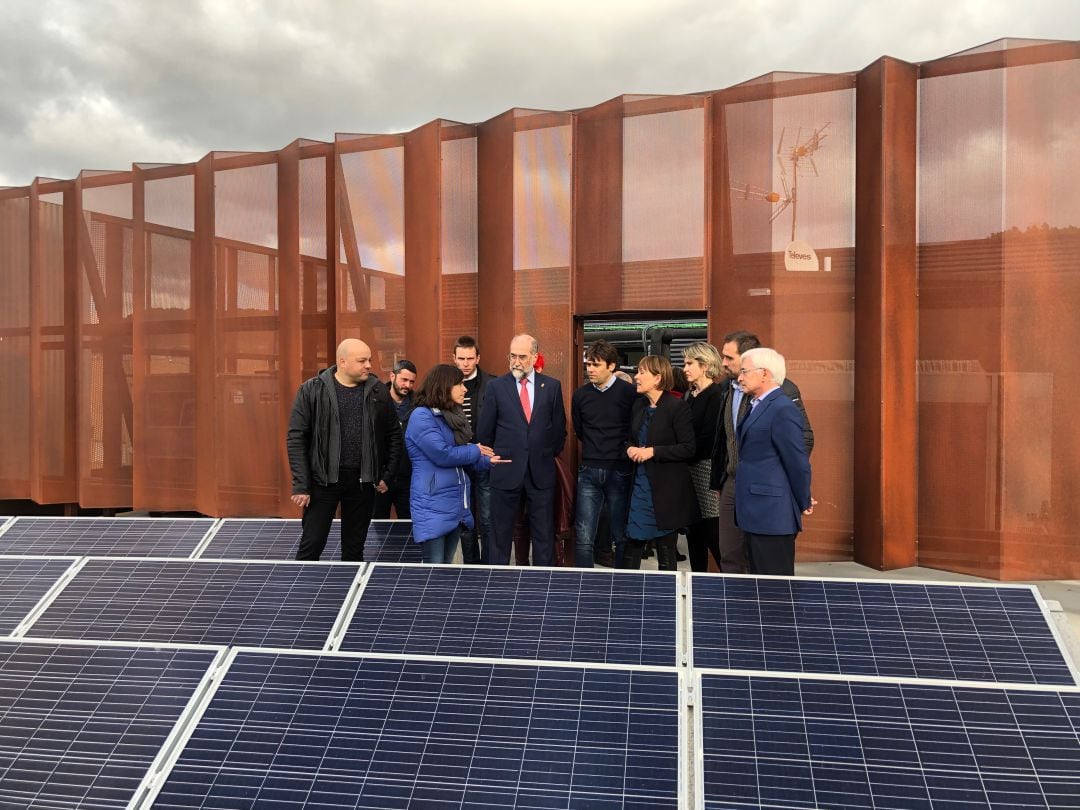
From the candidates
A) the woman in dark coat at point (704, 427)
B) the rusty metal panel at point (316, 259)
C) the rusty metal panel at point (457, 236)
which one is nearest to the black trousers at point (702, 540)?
the woman in dark coat at point (704, 427)

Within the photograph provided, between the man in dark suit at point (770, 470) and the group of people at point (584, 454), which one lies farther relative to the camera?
the group of people at point (584, 454)

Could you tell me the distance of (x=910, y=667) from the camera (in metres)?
2.78

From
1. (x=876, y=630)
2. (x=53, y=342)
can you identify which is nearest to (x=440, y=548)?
(x=876, y=630)

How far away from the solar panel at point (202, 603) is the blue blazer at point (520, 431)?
2020 mm

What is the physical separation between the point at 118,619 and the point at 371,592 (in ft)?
4.08

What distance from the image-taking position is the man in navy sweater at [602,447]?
17.9ft

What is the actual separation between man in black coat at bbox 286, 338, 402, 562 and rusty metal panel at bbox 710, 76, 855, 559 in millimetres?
3944

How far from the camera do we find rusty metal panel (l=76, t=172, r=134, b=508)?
9.64 meters

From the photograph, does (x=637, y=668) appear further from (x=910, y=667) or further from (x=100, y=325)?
(x=100, y=325)

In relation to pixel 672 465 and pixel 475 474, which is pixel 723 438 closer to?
pixel 672 465

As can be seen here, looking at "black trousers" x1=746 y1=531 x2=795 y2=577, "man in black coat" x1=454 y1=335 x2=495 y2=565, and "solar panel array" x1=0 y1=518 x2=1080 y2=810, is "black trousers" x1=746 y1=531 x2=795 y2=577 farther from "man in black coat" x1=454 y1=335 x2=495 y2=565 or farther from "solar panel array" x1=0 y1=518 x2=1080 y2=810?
"man in black coat" x1=454 y1=335 x2=495 y2=565

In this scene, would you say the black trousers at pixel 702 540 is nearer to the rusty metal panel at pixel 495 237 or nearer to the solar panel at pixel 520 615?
the solar panel at pixel 520 615

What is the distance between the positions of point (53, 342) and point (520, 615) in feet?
33.0

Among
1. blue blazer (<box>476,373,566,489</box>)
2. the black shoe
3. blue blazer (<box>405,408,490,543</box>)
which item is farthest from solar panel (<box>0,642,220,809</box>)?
the black shoe
